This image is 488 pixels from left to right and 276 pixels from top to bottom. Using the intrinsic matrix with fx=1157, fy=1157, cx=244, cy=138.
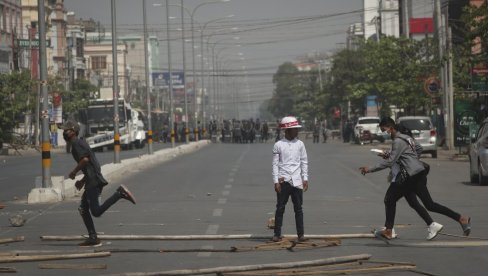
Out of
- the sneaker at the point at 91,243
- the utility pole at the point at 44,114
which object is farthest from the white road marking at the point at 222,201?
the sneaker at the point at 91,243

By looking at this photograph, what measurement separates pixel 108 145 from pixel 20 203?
46909 mm

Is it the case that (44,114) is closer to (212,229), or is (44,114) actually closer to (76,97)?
(212,229)

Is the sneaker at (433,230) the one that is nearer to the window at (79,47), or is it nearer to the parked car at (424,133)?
the parked car at (424,133)

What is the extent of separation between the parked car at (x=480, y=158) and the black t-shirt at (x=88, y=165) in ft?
47.5

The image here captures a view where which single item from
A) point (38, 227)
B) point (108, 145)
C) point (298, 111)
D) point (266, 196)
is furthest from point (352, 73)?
point (38, 227)

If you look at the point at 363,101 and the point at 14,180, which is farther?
the point at 363,101

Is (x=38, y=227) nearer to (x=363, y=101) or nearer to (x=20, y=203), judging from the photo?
(x=20, y=203)

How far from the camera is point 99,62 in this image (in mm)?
157875

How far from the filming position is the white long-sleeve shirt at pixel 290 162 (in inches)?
612

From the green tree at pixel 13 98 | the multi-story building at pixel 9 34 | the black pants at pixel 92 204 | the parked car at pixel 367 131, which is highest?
the multi-story building at pixel 9 34

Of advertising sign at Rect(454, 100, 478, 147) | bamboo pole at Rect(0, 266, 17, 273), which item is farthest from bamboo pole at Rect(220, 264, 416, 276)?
advertising sign at Rect(454, 100, 478, 147)

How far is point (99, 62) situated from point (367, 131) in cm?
8687

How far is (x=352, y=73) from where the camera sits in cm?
11319

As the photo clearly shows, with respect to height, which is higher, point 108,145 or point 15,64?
point 15,64
